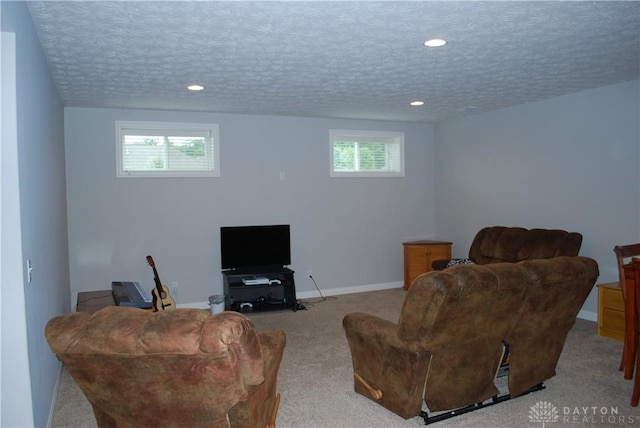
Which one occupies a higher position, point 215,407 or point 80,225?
point 80,225

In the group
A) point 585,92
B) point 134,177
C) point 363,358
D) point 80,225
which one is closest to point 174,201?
point 134,177

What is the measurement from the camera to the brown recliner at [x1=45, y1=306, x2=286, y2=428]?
176cm

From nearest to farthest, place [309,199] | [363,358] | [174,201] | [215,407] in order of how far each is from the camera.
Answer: [215,407], [363,358], [174,201], [309,199]

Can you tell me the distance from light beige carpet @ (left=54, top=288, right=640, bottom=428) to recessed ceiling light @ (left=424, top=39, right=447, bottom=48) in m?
2.48

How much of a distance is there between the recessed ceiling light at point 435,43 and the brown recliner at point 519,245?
2710mm

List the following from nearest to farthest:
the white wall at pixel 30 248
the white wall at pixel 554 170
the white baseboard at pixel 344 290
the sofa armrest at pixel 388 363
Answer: the white wall at pixel 30 248 → the sofa armrest at pixel 388 363 → the white wall at pixel 554 170 → the white baseboard at pixel 344 290

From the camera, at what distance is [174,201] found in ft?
19.8

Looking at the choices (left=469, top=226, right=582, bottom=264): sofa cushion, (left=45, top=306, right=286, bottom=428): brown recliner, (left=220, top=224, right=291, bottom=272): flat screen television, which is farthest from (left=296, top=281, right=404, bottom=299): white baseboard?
(left=45, top=306, right=286, bottom=428): brown recliner

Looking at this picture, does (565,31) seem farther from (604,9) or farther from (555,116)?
(555,116)

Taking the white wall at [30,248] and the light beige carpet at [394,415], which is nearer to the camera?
the white wall at [30,248]

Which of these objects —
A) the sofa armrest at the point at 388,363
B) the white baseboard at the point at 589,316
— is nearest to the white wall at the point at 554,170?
the white baseboard at the point at 589,316

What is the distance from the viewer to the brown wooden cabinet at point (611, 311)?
14.7 feet

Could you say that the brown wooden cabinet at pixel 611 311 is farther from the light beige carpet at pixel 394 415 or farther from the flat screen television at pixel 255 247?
the flat screen television at pixel 255 247

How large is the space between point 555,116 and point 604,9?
2.90m
